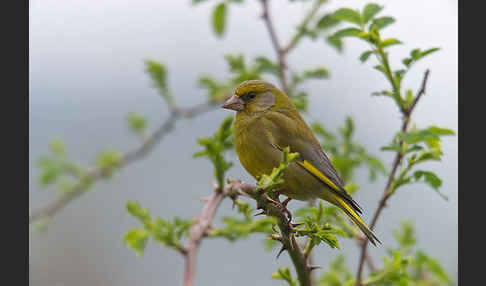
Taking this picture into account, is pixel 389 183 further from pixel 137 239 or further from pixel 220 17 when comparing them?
pixel 220 17

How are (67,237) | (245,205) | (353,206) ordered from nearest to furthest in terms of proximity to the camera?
(245,205), (353,206), (67,237)

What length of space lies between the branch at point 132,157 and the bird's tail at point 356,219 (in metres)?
1.34

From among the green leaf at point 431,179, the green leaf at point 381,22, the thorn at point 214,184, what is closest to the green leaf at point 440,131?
the green leaf at point 431,179

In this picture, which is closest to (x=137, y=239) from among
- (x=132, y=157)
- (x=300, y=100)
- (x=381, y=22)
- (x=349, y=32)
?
(x=349, y=32)

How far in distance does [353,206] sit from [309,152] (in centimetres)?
61

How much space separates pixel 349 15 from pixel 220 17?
139 centimetres

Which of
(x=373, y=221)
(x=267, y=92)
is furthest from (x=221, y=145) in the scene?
(x=267, y=92)

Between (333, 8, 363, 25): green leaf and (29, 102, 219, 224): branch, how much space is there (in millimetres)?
1504

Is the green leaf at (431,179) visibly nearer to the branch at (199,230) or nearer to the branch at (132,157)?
the branch at (199,230)

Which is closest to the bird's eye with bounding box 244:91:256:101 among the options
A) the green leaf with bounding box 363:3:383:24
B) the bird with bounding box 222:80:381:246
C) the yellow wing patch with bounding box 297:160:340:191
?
the bird with bounding box 222:80:381:246

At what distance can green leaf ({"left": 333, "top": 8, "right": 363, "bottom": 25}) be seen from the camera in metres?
2.96

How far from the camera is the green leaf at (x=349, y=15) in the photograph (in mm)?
2955

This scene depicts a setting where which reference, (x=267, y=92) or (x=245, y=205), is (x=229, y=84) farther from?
(x=245, y=205)

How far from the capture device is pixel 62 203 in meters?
4.00
